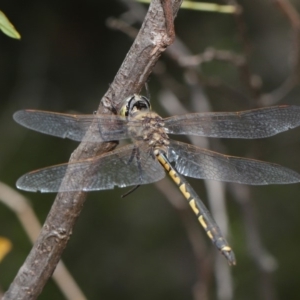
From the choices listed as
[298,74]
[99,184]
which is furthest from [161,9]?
[298,74]

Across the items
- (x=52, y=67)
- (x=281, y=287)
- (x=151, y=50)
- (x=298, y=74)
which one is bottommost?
(x=281, y=287)

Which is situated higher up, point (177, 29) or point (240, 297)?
point (177, 29)

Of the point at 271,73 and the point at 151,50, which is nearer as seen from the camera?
the point at 151,50

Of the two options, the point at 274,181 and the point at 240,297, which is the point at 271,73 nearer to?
the point at 240,297

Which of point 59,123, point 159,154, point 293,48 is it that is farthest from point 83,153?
point 293,48

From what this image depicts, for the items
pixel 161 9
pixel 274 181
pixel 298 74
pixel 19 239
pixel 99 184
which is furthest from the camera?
pixel 19 239

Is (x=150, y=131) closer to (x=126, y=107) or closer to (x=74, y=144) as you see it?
(x=126, y=107)

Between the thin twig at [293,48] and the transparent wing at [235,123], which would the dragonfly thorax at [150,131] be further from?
the thin twig at [293,48]

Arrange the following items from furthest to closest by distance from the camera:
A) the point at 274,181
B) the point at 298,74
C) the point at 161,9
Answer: the point at 298,74 < the point at 274,181 < the point at 161,9
